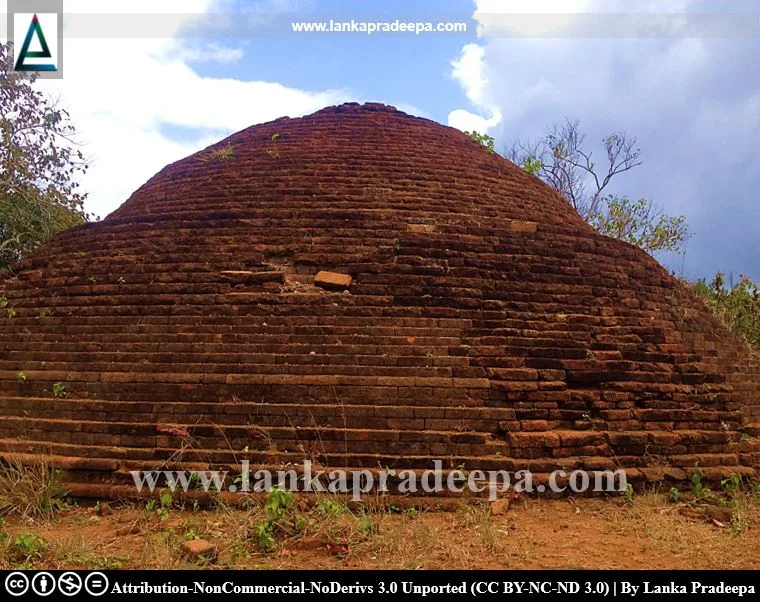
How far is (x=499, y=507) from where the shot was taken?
393 cm

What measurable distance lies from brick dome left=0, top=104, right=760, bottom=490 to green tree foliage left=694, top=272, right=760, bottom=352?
5578 mm

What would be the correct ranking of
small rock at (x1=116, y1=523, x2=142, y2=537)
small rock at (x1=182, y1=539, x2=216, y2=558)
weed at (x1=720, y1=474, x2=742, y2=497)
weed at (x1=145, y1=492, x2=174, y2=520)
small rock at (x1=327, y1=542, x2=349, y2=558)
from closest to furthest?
1. small rock at (x1=182, y1=539, x2=216, y2=558)
2. small rock at (x1=327, y1=542, x2=349, y2=558)
3. small rock at (x1=116, y1=523, x2=142, y2=537)
4. weed at (x1=145, y1=492, x2=174, y2=520)
5. weed at (x1=720, y1=474, x2=742, y2=497)

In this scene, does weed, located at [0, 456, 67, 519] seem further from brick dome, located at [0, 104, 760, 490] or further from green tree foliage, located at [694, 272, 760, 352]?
green tree foliage, located at [694, 272, 760, 352]

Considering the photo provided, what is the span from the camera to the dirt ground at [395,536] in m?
3.23

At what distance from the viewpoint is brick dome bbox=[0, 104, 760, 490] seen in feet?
14.0

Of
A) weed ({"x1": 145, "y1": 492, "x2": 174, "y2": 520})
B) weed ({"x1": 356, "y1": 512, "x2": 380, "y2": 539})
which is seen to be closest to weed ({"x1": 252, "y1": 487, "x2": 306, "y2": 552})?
weed ({"x1": 356, "y1": 512, "x2": 380, "y2": 539})
